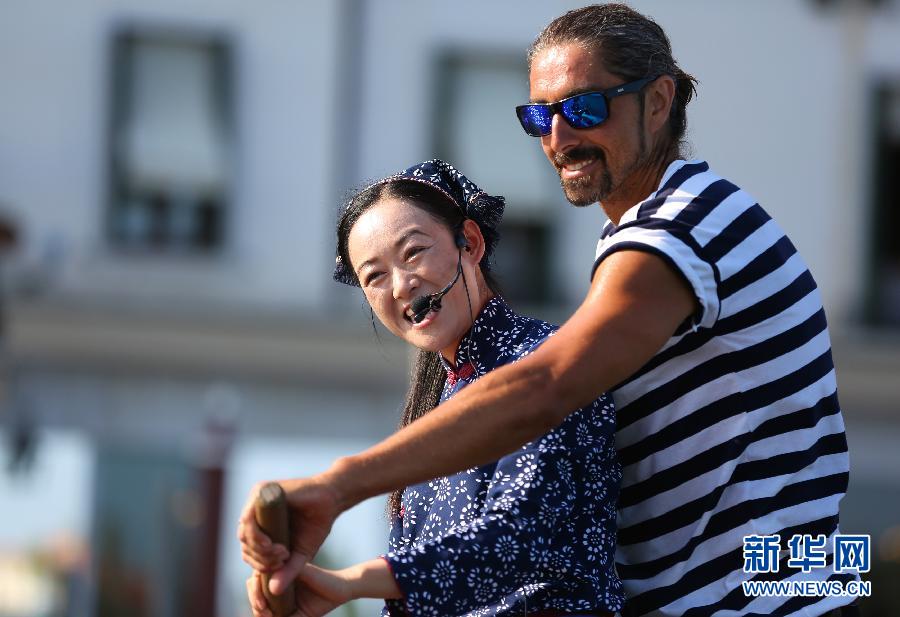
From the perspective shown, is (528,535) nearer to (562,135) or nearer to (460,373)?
(460,373)

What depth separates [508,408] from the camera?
2166 millimetres

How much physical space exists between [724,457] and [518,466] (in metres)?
0.34

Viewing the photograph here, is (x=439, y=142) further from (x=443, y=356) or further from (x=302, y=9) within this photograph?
(x=443, y=356)

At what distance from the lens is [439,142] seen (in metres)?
12.2

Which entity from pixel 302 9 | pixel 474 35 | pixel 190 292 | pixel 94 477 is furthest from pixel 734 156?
pixel 94 477

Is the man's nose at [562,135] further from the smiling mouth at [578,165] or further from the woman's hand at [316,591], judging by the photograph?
the woman's hand at [316,591]

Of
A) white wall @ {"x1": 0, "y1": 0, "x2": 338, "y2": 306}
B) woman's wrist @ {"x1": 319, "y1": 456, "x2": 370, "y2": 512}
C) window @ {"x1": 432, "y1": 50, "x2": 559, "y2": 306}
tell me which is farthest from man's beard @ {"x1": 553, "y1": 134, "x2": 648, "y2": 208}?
window @ {"x1": 432, "y1": 50, "x2": 559, "y2": 306}

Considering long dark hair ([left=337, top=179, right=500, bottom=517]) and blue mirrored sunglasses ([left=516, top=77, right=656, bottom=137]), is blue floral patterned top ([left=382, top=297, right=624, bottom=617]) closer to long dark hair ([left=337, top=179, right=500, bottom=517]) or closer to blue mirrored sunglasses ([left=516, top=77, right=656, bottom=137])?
long dark hair ([left=337, top=179, right=500, bottom=517])

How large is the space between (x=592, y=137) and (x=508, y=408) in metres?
0.63

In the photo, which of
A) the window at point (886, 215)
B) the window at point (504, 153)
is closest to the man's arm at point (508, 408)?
the window at point (504, 153)

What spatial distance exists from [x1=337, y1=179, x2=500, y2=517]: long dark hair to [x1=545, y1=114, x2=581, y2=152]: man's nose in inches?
7.9

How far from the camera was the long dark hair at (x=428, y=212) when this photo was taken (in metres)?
2.68

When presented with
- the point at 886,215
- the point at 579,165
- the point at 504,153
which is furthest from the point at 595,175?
the point at 886,215

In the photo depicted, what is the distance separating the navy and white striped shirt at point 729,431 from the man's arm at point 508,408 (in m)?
0.21
